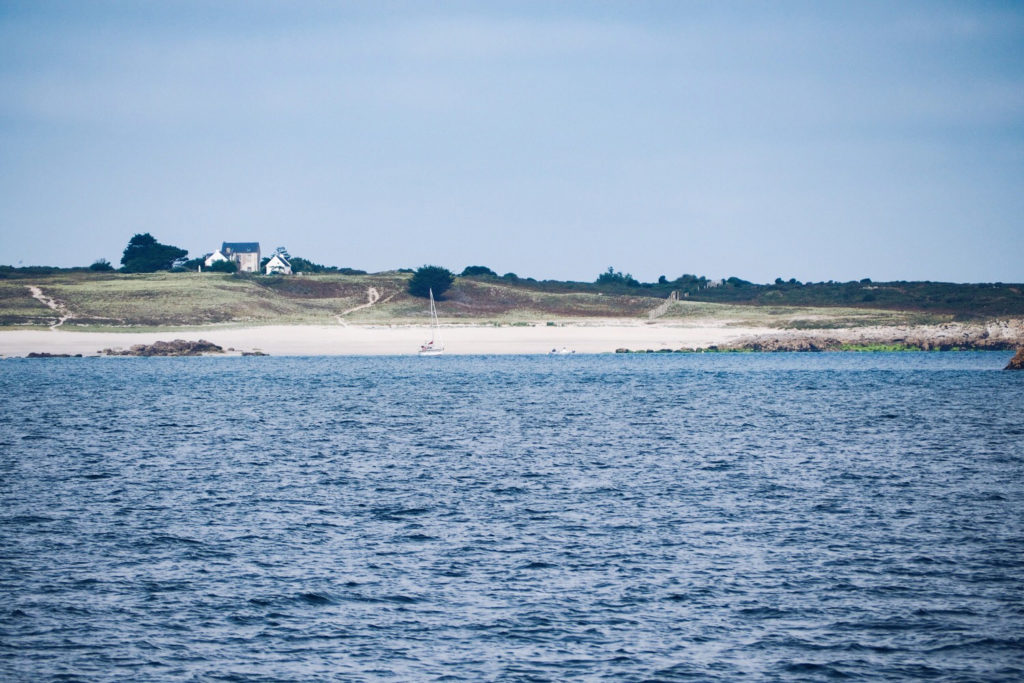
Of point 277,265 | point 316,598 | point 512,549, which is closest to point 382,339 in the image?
point 277,265

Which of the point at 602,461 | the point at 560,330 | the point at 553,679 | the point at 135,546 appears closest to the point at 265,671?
the point at 553,679

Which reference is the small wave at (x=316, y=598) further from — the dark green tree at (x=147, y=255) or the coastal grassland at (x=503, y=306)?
the dark green tree at (x=147, y=255)

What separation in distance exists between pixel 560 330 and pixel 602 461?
82201mm

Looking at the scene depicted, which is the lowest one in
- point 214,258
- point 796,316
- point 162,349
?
point 162,349

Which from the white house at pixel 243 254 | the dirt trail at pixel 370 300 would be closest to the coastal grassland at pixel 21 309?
the dirt trail at pixel 370 300

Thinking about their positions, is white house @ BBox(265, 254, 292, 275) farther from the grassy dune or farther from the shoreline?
the shoreline

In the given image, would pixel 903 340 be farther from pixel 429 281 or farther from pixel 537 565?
pixel 537 565

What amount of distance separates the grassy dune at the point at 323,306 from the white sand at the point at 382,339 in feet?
17.1

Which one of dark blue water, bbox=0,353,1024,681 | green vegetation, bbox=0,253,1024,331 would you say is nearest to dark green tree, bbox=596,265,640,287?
green vegetation, bbox=0,253,1024,331

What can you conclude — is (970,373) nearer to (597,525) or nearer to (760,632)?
(597,525)

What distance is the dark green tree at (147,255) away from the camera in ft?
552

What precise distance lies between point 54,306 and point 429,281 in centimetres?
4633

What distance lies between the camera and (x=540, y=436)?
3762 cm

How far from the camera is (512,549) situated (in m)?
18.8
